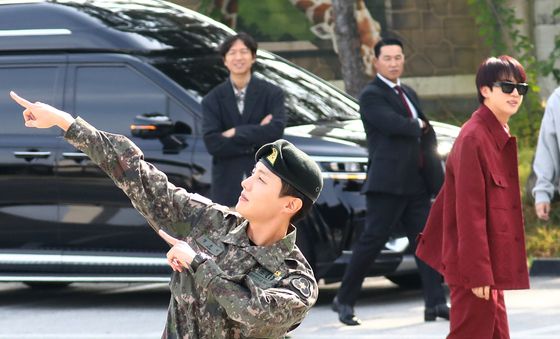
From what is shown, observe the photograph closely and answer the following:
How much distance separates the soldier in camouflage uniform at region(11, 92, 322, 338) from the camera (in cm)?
382

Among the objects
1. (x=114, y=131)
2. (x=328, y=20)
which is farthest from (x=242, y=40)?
(x=328, y=20)

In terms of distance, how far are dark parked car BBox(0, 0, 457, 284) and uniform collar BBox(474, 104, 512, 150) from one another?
10.5ft

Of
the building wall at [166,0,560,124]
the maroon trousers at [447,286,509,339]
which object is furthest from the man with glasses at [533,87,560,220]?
the building wall at [166,0,560,124]

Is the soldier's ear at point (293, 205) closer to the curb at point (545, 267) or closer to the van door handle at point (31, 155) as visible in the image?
the van door handle at point (31, 155)

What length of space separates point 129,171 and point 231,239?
0.38 meters

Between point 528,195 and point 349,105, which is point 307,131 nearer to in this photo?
point 349,105

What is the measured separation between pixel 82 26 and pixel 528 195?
14.3 feet

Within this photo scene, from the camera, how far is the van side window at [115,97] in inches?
398

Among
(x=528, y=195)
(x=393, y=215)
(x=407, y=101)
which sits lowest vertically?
(x=528, y=195)

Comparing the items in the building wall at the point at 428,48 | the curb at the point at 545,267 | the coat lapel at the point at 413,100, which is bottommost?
the curb at the point at 545,267

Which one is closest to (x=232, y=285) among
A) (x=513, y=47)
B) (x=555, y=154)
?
(x=555, y=154)

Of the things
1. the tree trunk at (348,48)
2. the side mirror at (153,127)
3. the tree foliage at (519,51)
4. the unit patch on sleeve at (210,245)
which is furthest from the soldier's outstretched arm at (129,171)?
the tree trunk at (348,48)

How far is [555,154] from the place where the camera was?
8055 mm

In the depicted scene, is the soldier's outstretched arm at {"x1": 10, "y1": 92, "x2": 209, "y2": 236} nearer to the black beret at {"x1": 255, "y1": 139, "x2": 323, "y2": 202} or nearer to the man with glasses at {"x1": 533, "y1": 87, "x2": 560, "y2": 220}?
the black beret at {"x1": 255, "y1": 139, "x2": 323, "y2": 202}
